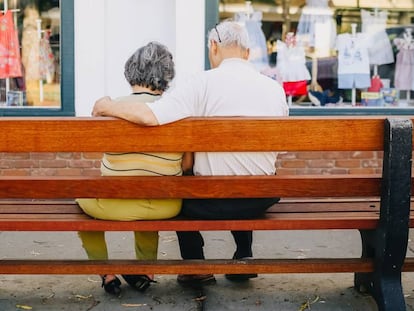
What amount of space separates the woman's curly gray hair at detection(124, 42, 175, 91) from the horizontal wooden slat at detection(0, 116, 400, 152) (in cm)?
63

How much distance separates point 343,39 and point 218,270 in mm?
4828

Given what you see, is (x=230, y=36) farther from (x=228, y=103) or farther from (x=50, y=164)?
(x=50, y=164)

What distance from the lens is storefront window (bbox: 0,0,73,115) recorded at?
7676 millimetres

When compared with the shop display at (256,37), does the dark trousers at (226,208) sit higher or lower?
lower

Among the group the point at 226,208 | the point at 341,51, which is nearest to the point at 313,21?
the point at 341,51

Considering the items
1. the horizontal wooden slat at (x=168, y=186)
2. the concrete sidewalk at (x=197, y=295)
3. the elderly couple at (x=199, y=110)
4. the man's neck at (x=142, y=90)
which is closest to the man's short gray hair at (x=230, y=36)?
the elderly couple at (x=199, y=110)

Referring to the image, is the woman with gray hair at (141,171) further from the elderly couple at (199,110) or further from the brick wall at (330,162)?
the brick wall at (330,162)

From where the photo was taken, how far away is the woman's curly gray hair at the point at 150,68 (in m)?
4.19

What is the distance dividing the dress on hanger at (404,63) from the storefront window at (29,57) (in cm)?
353

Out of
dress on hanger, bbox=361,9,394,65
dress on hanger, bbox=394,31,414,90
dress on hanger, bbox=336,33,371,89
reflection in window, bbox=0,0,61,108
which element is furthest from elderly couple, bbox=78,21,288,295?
dress on hanger, bbox=394,31,414,90

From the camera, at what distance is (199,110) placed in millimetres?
3990

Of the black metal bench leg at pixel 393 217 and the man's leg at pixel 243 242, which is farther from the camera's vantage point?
the man's leg at pixel 243 242

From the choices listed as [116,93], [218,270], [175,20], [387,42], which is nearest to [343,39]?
[387,42]

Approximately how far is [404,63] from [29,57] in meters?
3.93
